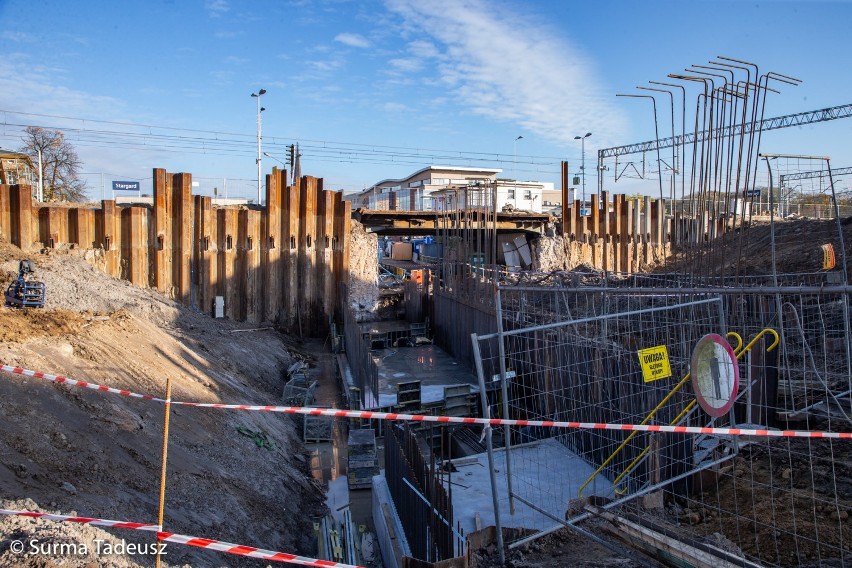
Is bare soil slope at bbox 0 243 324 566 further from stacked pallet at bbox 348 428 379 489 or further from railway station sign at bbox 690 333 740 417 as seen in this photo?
railway station sign at bbox 690 333 740 417

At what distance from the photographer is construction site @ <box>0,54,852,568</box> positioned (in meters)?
4.58

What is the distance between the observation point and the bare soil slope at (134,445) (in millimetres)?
4801

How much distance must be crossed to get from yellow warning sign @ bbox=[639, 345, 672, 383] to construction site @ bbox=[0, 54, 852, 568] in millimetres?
24

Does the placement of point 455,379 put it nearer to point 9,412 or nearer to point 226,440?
point 226,440

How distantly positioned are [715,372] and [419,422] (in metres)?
6.33

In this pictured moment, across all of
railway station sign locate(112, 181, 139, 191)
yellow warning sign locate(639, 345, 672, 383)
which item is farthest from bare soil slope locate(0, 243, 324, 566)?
railway station sign locate(112, 181, 139, 191)

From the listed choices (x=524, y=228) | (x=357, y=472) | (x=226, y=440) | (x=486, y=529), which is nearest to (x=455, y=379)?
(x=357, y=472)

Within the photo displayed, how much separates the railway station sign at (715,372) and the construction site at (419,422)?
0.02 m

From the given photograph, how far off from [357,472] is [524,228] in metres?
20.9

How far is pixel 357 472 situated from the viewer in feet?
29.3

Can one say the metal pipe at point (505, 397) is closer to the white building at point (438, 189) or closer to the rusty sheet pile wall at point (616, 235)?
the rusty sheet pile wall at point (616, 235)

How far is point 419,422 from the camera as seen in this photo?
10.2 m

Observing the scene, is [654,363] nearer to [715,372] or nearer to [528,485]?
[715,372]

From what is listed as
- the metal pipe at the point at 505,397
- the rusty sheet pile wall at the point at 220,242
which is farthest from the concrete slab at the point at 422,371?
the metal pipe at the point at 505,397
